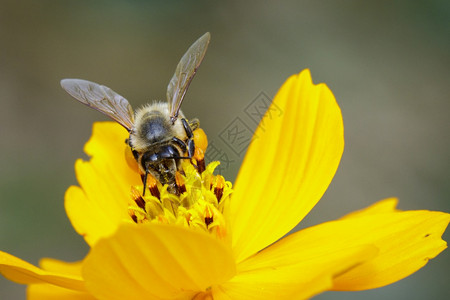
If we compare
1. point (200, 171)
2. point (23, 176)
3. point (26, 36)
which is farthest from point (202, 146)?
point (26, 36)

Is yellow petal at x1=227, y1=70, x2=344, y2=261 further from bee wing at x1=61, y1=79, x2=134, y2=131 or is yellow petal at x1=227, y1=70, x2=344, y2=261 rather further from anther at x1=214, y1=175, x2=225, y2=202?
bee wing at x1=61, y1=79, x2=134, y2=131

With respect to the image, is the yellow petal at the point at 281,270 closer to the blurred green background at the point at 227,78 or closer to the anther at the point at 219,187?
the anther at the point at 219,187

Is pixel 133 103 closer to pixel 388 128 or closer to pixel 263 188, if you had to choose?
pixel 388 128

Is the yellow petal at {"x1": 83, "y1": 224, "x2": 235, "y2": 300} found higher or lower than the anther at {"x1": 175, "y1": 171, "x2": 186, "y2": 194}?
lower

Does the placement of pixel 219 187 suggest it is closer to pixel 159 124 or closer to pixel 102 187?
pixel 159 124

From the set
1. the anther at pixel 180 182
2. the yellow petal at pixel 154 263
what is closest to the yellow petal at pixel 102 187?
the anther at pixel 180 182

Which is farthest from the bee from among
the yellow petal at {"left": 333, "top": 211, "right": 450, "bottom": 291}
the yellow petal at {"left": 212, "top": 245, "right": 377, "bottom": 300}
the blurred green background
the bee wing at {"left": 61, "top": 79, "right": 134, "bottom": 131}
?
the blurred green background

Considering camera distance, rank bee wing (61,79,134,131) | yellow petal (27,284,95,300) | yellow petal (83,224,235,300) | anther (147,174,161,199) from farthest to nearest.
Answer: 1. bee wing (61,79,134,131)
2. anther (147,174,161,199)
3. yellow petal (27,284,95,300)
4. yellow petal (83,224,235,300)
